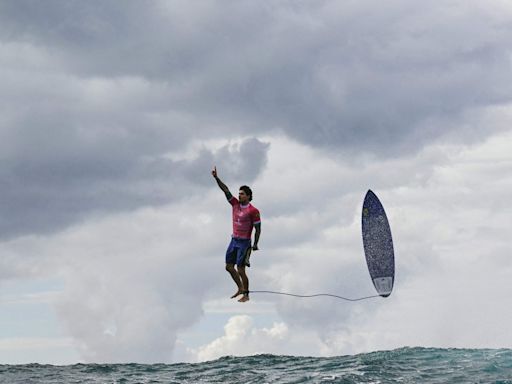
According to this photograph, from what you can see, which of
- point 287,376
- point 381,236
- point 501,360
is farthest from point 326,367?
point 381,236

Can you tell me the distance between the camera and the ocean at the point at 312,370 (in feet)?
65.5

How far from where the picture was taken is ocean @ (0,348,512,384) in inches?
786

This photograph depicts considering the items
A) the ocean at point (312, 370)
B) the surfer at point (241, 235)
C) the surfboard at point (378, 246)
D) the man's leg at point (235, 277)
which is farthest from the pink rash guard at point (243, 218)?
the surfboard at point (378, 246)

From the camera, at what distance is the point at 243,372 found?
21.9 metres

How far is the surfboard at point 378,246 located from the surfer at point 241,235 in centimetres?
543

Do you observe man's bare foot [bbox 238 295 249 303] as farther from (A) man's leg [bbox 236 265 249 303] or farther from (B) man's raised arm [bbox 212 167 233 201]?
(B) man's raised arm [bbox 212 167 233 201]

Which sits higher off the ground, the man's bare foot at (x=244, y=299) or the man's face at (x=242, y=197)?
the man's face at (x=242, y=197)

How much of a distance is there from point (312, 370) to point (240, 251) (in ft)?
15.4

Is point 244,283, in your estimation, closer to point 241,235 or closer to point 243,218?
point 241,235

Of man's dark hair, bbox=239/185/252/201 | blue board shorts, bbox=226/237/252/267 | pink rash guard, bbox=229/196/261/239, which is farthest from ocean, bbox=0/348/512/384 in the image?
man's dark hair, bbox=239/185/252/201

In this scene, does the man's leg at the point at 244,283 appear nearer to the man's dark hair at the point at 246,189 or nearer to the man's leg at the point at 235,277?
the man's leg at the point at 235,277

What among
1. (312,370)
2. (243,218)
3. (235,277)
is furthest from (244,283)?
(312,370)

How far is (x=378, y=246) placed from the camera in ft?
90.5

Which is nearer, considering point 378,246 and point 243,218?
point 243,218
